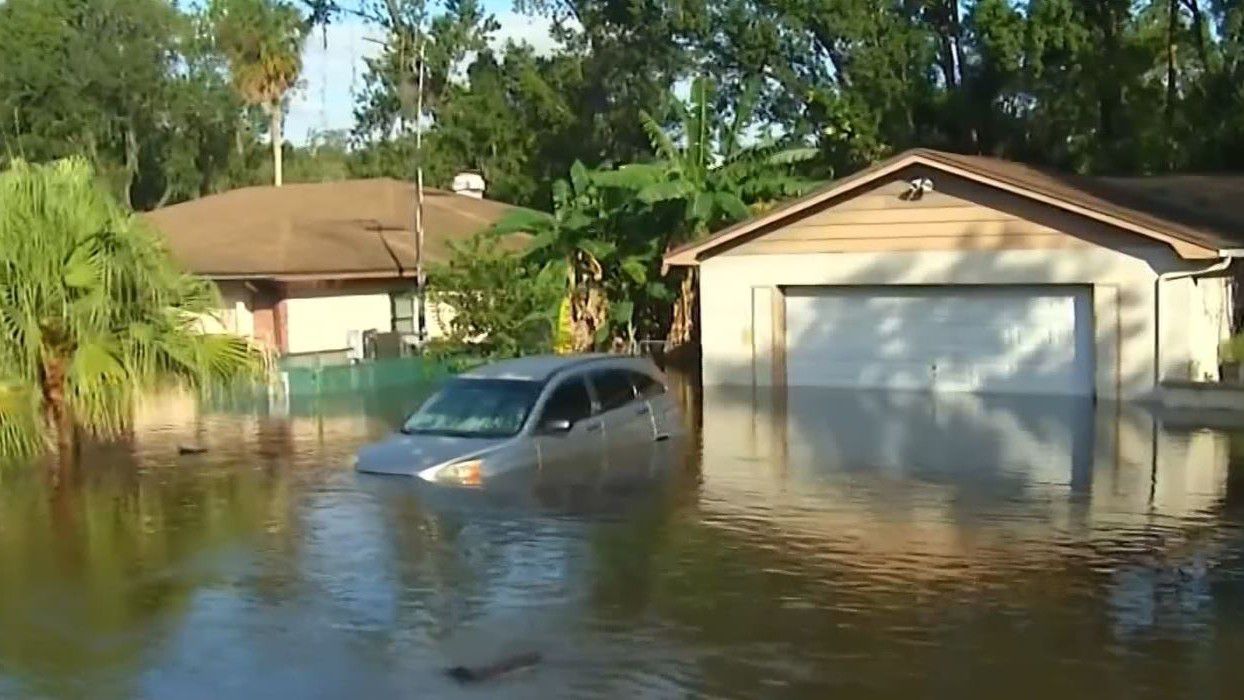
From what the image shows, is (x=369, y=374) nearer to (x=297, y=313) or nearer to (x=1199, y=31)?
(x=297, y=313)

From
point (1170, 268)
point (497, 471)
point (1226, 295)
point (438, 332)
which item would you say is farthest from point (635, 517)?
point (438, 332)

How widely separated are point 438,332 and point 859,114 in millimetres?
13584

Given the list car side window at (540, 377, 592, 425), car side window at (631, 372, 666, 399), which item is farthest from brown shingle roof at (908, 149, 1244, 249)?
car side window at (540, 377, 592, 425)

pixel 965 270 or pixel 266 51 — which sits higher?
pixel 266 51

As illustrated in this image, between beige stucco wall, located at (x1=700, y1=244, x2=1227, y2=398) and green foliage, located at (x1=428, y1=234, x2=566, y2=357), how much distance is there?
141 inches

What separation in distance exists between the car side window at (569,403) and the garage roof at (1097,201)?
397 inches

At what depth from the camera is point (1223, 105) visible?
39.5 meters

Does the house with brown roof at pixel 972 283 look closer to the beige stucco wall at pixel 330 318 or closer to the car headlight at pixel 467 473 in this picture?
the beige stucco wall at pixel 330 318

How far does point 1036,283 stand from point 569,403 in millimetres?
10711

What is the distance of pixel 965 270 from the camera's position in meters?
26.3

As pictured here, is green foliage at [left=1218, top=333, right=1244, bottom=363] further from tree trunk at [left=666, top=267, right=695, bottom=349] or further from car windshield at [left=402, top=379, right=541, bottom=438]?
car windshield at [left=402, top=379, right=541, bottom=438]

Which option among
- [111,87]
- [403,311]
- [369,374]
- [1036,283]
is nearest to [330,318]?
[403,311]

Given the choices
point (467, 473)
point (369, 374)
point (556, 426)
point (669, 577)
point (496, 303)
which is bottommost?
point (669, 577)

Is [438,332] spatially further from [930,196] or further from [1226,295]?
[1226,295]
